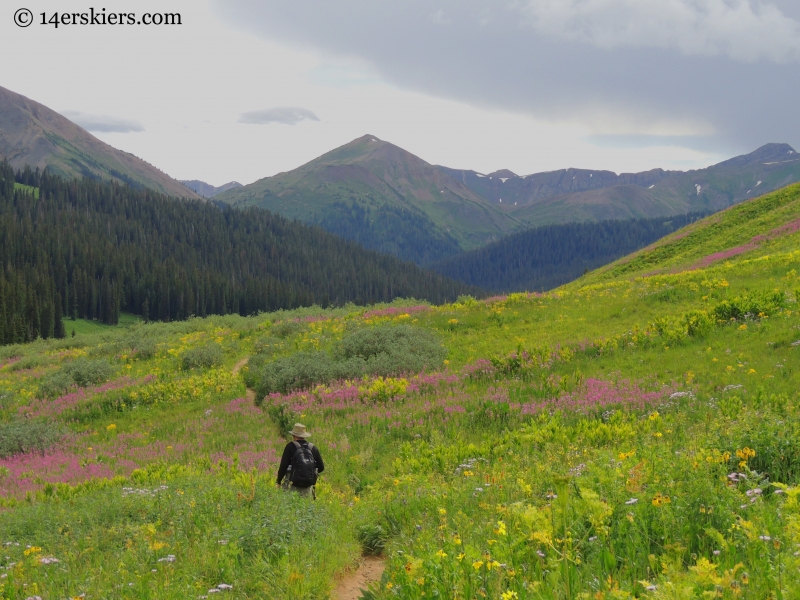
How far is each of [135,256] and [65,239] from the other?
17.2 metres

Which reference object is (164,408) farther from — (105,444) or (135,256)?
(135,256)

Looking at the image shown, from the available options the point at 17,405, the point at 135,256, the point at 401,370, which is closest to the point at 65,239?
the point at 135,256

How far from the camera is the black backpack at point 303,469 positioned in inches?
410

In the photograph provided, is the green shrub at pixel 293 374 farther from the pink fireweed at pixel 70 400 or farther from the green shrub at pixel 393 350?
the pink fireweed at pixel 70 400

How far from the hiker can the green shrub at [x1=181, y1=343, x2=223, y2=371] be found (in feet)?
52.8

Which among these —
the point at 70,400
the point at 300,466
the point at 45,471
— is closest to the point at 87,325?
the point at 70,400

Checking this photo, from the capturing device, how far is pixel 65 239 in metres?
139

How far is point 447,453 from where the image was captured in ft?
39.5

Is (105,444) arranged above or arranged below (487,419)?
below

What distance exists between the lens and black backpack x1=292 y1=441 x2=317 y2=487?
10.4m

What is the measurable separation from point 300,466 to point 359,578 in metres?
3.70

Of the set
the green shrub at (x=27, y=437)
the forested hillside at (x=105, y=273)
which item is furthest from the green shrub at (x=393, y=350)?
the forested hillside at (x=105, y=273)

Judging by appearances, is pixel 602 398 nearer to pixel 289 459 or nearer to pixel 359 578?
pixel 289 459

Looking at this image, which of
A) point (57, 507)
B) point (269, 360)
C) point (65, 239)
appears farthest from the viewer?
point (65, 239)
